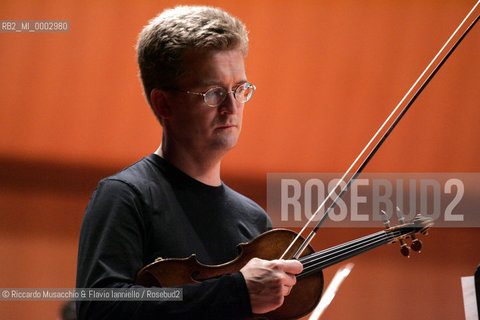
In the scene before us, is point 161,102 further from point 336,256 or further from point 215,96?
point 336,256

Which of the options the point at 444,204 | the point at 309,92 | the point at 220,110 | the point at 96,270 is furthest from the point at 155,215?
the point at 444,204

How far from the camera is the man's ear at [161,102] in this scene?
141 centimetres

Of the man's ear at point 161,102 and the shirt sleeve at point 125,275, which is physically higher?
the man's ear at point 161,102

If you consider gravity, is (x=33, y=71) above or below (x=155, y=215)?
above

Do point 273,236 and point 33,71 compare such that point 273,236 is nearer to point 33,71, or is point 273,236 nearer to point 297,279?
point 297,279

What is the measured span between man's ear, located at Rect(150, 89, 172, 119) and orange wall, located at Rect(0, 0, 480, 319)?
1.30 meters

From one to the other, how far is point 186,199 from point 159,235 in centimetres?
14

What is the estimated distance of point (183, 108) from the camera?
1382mm

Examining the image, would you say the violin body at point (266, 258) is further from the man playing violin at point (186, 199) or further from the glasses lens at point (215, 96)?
the glasses lens at point (215, 96)

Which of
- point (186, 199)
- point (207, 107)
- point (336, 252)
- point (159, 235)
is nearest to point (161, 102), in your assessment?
point (207, 107)

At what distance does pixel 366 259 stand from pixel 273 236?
1.61 meters

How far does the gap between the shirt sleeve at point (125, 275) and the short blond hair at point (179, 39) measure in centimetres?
35

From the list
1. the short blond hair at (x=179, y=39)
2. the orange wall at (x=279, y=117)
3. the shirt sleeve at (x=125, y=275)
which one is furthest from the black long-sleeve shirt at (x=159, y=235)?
the orange wall at (x=279, y=117)

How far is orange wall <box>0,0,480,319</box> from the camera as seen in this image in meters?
2.65
